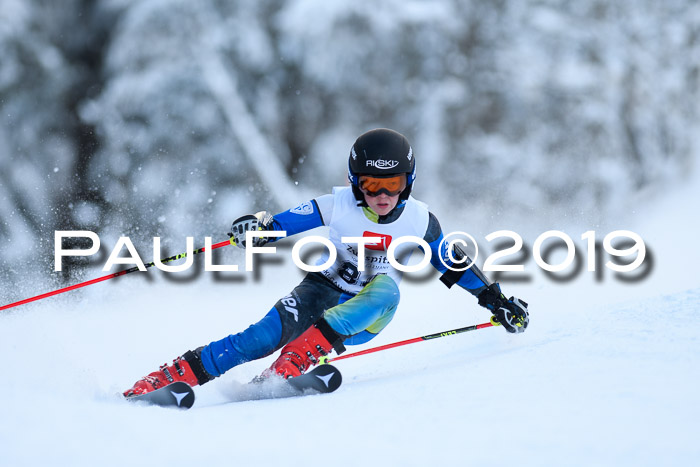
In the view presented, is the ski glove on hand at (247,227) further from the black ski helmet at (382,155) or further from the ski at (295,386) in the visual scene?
the ski at (295,386)

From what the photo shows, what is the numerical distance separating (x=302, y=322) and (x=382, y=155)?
0.95m

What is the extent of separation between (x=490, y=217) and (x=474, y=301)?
2.33 metres

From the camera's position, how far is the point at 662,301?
313 centimetres

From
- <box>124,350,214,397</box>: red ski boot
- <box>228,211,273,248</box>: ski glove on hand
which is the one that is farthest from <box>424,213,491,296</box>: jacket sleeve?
<box>124,350,214,397</box>: red ski boot

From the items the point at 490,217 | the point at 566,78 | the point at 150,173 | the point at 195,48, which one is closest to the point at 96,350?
the point at 150,173

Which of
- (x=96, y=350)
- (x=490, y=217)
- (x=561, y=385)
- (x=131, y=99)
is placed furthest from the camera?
(x=490, y=217)

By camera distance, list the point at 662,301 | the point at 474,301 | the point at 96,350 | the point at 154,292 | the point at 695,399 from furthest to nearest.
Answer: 1. the point at 154,292
2. the point at 474,301
3. the point at 96,350
4. the point at 662,301
5. the point at 695,399

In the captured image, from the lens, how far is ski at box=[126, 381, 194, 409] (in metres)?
2.46

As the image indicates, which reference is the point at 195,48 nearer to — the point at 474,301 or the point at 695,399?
the point at 474,301

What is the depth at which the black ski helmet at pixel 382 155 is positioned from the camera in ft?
9.82

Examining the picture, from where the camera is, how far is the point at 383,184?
120 inches

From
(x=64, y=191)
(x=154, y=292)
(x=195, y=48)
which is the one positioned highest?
(x=195, y=48)

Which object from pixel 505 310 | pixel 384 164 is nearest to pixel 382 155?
pixel 384 164

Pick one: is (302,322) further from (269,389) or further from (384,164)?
(384,164)
